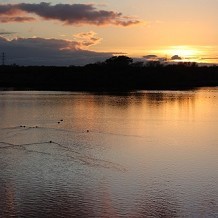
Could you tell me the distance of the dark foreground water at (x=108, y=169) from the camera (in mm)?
8789

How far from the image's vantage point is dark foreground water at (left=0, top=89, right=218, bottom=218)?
8789mm

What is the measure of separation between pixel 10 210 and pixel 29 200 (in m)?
0.65

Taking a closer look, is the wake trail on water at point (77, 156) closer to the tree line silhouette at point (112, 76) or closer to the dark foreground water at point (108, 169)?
the dark foreground water at point (108, 169)

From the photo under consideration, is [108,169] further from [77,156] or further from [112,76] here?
[112,76]

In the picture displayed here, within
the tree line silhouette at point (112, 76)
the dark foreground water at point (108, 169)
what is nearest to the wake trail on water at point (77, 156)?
the dark foreground water at point (108, 169)

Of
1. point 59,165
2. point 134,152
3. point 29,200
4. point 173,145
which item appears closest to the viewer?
point 29,200

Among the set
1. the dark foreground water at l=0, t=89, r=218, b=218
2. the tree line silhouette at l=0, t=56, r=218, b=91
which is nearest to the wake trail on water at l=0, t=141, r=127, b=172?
the dark foreground water at l=0, t=89, r=218, b=218

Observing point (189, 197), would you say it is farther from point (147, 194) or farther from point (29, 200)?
point (29, 200)

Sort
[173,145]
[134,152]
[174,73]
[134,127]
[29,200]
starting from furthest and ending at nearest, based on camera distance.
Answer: [174,73]
[134,127]
[173,145]
[134,152]
[29,200]

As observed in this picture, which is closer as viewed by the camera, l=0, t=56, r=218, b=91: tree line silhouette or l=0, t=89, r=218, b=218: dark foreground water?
l=0, t=89, r=218, b=218: dark foreground water

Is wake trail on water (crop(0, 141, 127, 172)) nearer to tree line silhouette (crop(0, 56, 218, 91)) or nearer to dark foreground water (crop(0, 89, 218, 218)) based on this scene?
dark foreground water (crop(0, 89, 218, 218))

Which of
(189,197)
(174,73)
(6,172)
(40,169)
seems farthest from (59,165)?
(174,73)

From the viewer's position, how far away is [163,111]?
2823 cm

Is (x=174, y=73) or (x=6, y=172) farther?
(x=174, y=73)
